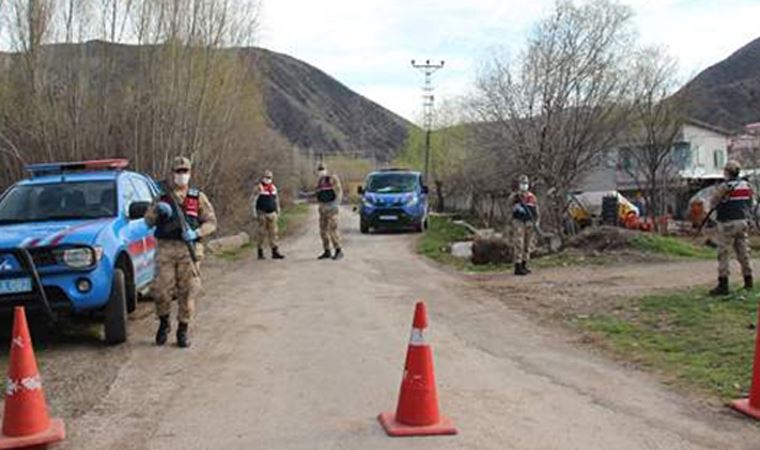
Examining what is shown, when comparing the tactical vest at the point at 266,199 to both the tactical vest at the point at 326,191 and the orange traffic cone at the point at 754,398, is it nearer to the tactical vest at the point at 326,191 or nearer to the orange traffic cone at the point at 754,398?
the tactical vest at the point at 326,191

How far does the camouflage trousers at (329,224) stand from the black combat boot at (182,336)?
8.95m

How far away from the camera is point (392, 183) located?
1067 inches

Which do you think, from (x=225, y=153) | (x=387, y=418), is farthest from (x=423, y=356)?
(x=225, y=153)

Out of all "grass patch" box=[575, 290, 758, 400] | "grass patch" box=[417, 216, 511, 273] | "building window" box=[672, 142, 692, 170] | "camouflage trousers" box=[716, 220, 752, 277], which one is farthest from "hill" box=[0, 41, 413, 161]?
"grass patch" box=[575, 290, 758, 400]

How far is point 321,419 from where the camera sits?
6.24 m

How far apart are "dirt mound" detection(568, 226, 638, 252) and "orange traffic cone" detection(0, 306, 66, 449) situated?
1392cm

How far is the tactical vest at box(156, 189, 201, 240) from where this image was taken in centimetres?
880

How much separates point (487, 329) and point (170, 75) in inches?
580

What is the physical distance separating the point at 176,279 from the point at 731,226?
739cm

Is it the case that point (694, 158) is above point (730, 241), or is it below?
above

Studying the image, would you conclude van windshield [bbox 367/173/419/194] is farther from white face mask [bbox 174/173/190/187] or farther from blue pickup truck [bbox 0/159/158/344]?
white face mask [bbox 174/173/190/187]

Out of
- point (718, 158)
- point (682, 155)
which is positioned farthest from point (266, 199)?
point (718, 158)

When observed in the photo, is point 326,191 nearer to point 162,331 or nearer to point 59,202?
point 59,202

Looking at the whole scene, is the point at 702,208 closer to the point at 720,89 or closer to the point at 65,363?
the point at 65,363
